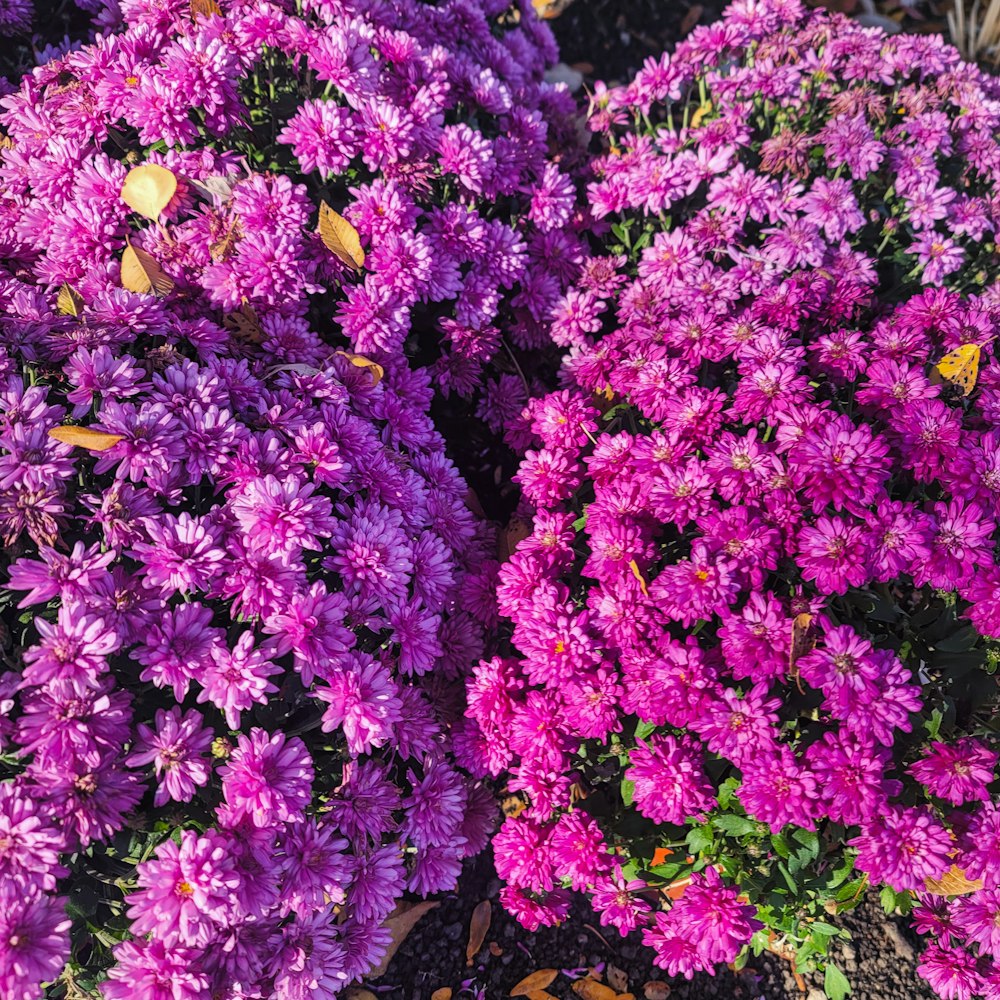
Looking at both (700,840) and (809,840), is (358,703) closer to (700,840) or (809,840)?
(700,840)

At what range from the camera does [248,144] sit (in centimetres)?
275

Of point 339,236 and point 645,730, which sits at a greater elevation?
point 339,236

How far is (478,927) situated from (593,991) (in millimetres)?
402

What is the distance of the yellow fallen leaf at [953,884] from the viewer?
2.04 metres

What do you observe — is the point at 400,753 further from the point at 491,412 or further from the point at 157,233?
the point at 157,233

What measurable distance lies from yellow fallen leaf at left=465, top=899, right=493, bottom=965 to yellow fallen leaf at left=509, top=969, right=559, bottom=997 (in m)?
0.17

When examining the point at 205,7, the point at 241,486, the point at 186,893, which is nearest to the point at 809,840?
the point at 186,893

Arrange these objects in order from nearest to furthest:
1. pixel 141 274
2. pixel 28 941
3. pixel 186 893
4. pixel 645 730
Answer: pixel 28 941 → pixel 186 893 → pixel 645 730 → pixel 141 274

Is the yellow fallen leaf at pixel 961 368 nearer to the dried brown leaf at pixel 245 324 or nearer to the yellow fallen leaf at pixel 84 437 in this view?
the dried brown leaf at pixel 245 324

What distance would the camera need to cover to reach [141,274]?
2.38 meters

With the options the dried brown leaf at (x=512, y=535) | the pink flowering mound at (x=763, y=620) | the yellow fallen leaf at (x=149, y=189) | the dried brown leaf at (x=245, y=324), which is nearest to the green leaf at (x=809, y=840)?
the pink flowering mound at (x=763, y=620)

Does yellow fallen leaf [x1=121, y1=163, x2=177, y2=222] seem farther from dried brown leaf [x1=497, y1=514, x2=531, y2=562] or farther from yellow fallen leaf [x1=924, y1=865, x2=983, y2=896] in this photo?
yellow fallen leaf [x1=924, y1=865, x2=983, y2=896]

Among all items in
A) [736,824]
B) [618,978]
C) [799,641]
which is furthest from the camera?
[618,978]

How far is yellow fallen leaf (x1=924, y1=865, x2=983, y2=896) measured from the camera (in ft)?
6.68
